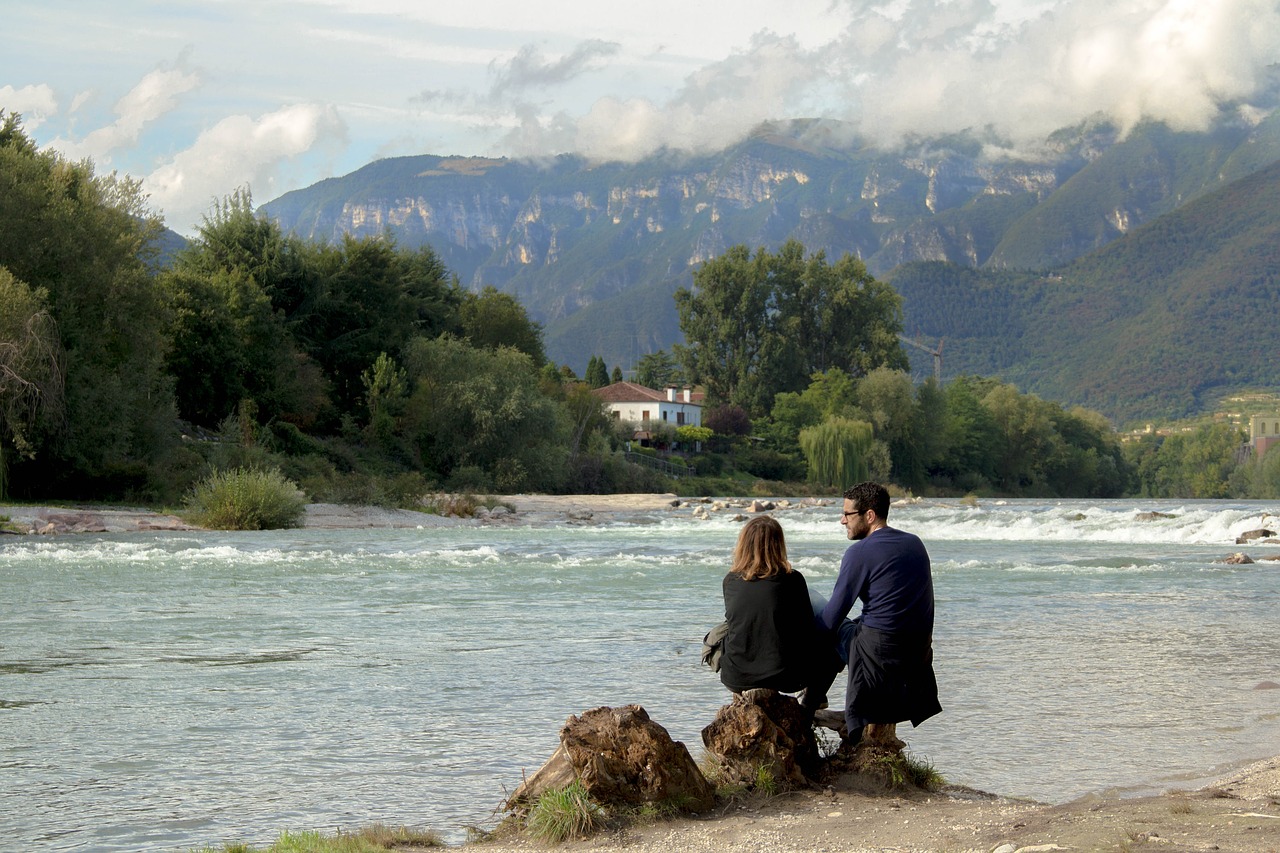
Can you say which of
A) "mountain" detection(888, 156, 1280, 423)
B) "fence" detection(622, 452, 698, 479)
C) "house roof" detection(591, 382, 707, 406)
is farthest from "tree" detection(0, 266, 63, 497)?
"mountain" detection(888, 156, 1280, 423)

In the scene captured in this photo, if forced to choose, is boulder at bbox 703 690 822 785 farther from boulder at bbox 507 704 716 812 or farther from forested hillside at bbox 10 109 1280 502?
forested hillside at bbox 10 109 1280 502

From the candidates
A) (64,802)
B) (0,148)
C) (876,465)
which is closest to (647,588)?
(64,802)

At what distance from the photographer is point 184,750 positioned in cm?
723

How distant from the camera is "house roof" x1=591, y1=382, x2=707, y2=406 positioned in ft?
307

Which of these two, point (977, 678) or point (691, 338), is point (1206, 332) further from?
point (977, 678)

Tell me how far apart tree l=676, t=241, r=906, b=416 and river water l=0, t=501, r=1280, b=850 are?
233 ft

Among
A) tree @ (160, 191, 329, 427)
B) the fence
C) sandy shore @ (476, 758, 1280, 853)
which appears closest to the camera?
sandy shore @ (476, 758, 1280, 853)

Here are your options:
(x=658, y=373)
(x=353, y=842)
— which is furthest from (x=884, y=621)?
(x=658, y=373)

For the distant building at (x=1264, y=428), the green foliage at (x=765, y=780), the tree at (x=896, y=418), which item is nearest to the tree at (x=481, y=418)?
the tree at (x=896, y=418)

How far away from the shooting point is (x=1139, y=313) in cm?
15762

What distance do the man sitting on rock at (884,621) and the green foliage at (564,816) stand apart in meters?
1.45

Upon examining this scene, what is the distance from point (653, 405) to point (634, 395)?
8.13ft

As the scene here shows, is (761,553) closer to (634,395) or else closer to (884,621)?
(884,621)

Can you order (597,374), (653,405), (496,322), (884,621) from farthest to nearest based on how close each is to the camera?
1. (597,374)
2. (653,405)
3. (496,322)
4. (884,621)
